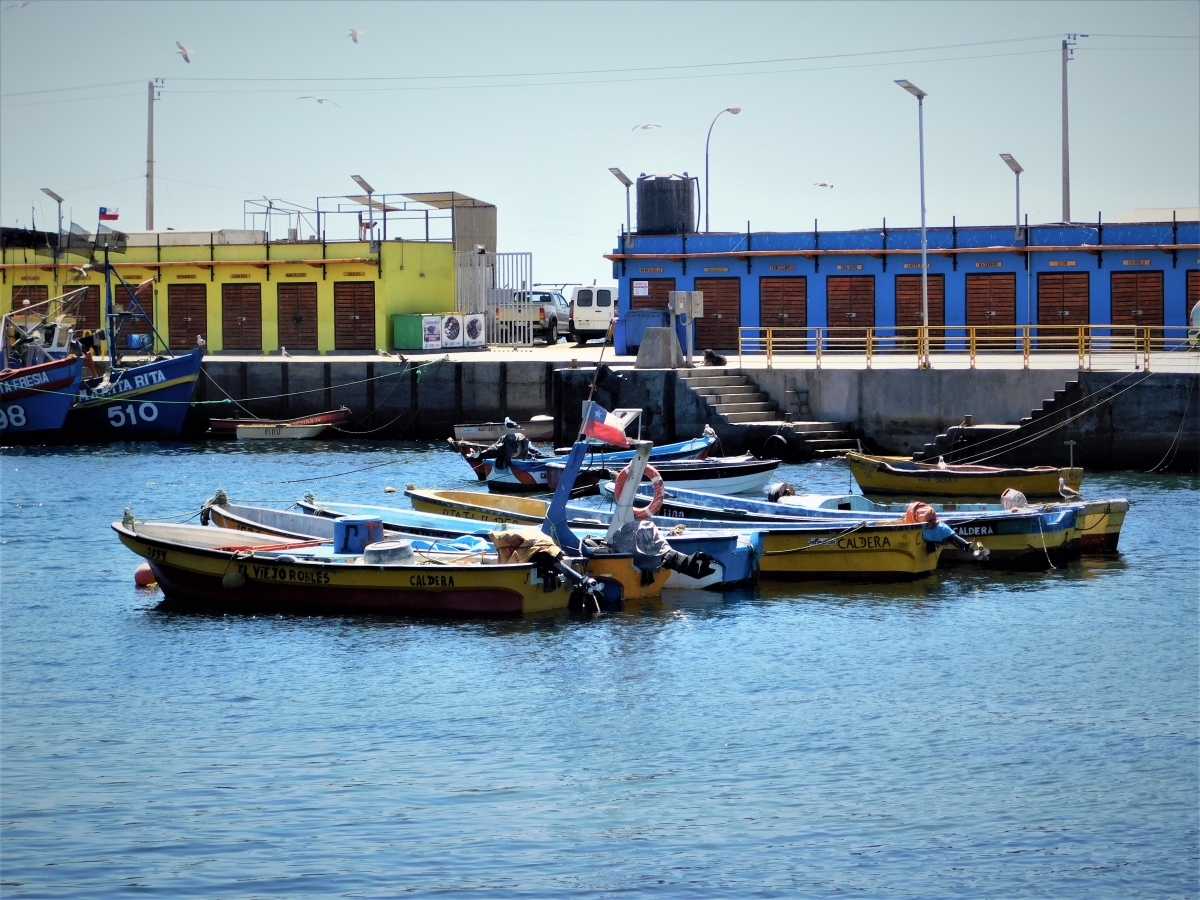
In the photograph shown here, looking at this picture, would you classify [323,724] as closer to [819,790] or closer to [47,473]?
[819,790]

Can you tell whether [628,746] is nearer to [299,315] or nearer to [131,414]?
[131,414]

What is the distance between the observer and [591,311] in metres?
59.9

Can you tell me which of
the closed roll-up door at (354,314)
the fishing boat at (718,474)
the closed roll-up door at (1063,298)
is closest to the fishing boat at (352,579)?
the fishing boat at (718,474)

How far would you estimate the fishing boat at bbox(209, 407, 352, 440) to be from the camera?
152ft

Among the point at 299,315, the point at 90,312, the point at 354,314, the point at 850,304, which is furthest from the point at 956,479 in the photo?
the point at 90,312

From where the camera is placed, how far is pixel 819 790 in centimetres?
1354

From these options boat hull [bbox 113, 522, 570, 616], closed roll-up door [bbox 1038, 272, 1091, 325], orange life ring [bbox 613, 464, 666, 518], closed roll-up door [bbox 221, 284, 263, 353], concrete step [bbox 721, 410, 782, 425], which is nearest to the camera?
boat hull [bbox 113, 522, 570, 616]

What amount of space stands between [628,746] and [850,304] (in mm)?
34467

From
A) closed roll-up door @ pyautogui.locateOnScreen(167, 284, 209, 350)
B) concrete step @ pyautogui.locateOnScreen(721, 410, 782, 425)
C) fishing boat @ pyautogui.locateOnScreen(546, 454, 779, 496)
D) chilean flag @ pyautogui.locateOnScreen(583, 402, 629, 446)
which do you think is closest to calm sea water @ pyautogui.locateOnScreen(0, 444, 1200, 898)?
chilean flag @ pyautogui.locateOnScreen(583, 402, 629, 446)

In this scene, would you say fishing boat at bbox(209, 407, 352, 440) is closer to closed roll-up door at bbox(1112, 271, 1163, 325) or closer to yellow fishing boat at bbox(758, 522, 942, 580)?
closed roll-up door at bbox(1112, 271, 1163, 325)

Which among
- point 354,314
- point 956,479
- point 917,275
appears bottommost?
point 956,479

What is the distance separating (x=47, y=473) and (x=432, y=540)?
2029 centimetres

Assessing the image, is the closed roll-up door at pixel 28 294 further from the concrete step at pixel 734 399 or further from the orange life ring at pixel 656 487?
the orange life ring at pixel 656 487

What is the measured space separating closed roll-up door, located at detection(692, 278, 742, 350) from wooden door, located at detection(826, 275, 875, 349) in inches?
116
